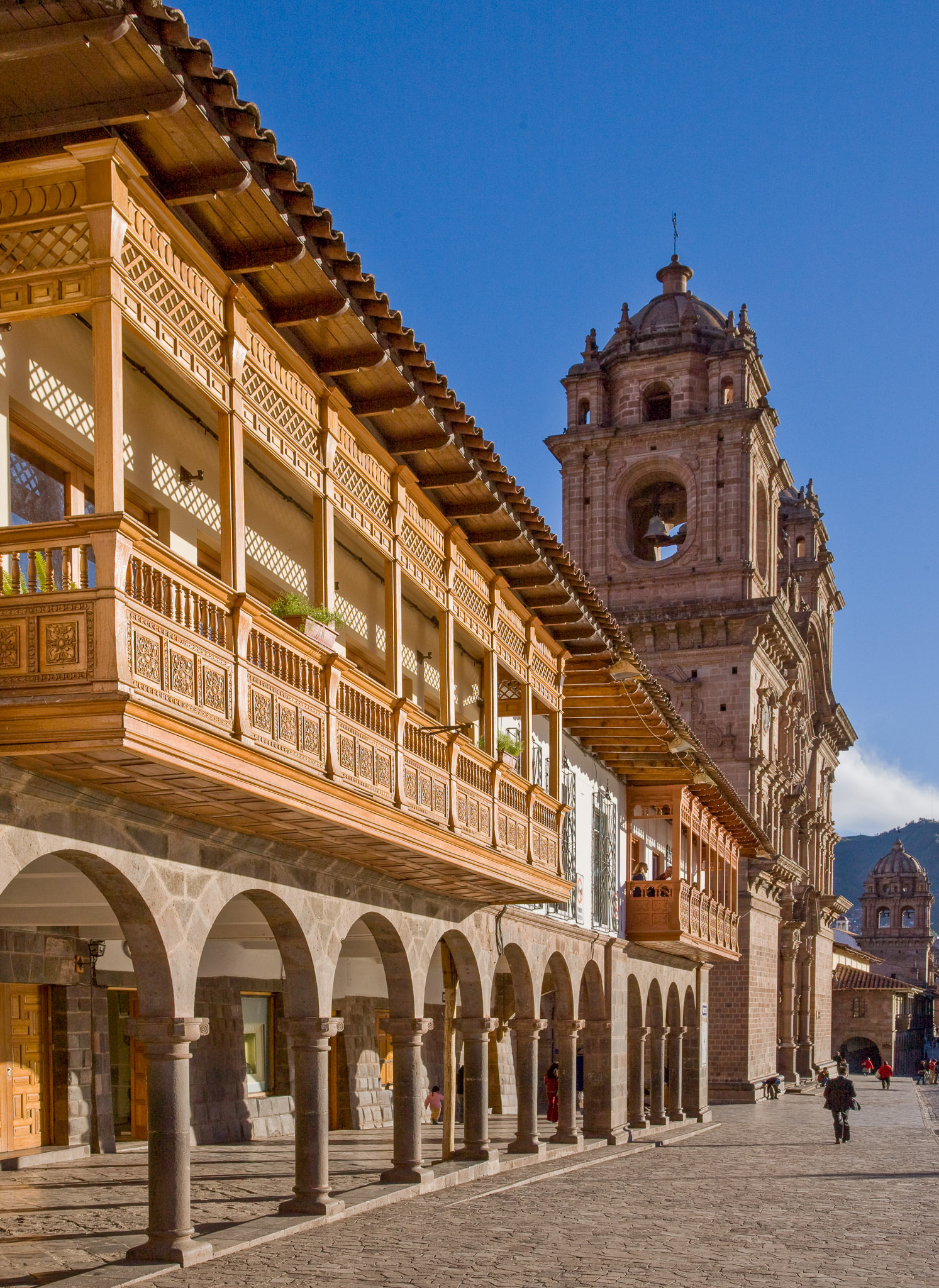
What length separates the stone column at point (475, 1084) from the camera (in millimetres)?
16125

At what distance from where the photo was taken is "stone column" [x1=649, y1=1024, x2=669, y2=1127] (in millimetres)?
25750

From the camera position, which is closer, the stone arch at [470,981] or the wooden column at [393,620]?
the wooden column at [393,620]

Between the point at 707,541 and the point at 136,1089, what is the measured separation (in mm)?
27975

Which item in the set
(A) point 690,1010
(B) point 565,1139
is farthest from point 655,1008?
(B) point 565,1139

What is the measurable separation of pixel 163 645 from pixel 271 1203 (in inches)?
272

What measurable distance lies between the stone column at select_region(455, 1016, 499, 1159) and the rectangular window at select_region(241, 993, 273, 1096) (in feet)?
15.7

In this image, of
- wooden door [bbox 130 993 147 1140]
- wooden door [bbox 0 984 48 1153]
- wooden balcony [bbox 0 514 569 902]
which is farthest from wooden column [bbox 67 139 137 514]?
wooden door [bbox 130 993 147 1140]

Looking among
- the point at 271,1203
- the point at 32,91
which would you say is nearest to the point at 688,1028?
the point at 271,1203

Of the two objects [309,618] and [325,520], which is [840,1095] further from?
[325,520]

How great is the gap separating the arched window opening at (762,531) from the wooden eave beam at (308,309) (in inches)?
1380

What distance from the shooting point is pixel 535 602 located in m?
16.7

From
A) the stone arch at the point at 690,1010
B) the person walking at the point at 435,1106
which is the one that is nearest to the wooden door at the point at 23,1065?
the person walking at the point at 435,1106

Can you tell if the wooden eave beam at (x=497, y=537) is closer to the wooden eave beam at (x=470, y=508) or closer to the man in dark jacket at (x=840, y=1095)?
the wooden eave beam at (x=470, y=508)

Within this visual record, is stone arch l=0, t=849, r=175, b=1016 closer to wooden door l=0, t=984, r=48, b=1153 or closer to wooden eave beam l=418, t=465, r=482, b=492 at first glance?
wooden eave beam l=418, t=465, r=482, b=492
